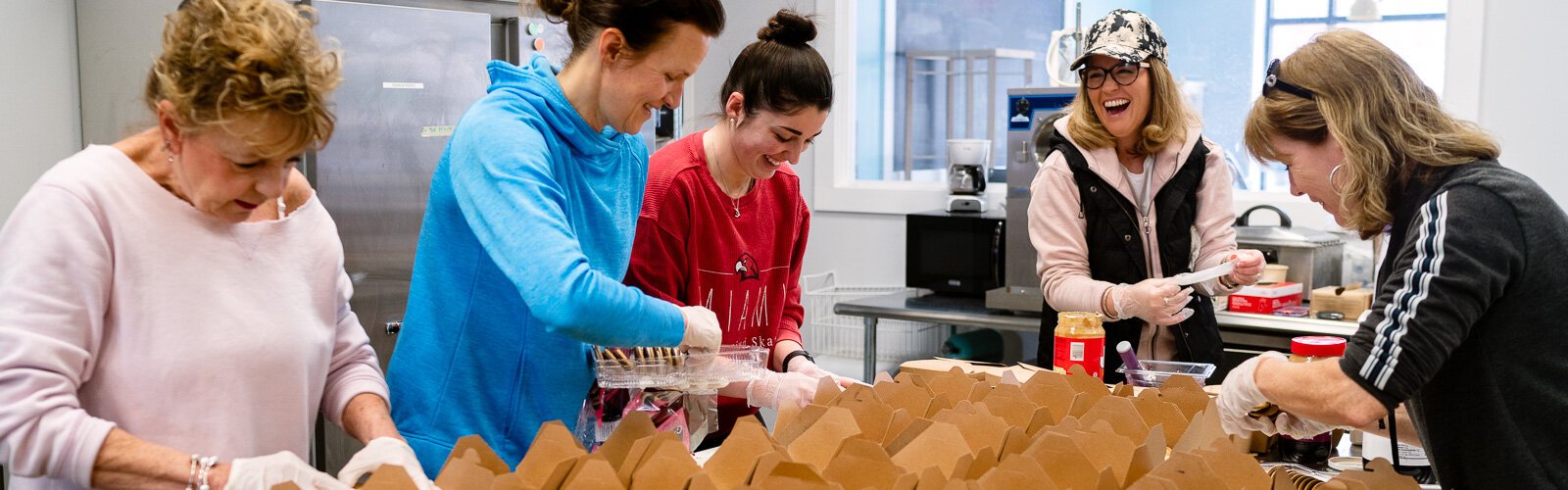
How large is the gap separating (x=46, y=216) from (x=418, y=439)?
53cm

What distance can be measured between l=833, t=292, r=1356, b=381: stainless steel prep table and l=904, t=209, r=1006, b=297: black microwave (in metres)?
0.06

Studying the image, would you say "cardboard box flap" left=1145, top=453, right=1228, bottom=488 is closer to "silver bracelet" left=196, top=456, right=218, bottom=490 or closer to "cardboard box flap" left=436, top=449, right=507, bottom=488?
"cardboard box flap" left=436, top=449, right=507, bottom=488

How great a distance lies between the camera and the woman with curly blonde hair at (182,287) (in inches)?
46.7

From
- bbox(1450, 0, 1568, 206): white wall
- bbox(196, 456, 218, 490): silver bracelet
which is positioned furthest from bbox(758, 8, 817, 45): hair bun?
bbox(1450, 0, 1568, 206): white wall

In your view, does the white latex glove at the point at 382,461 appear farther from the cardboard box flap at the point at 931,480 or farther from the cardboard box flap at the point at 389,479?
the cardboard box flap at the point at 931,480

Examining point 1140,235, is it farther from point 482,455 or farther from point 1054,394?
point 482,455

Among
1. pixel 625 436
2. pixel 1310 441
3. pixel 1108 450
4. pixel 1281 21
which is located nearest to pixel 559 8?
pixel 625 436

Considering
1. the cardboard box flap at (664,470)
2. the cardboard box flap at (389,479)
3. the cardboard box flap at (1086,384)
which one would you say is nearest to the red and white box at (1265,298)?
the cardboard box flap at (1086,384)

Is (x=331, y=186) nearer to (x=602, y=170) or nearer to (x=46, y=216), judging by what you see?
(x=602, y=170)

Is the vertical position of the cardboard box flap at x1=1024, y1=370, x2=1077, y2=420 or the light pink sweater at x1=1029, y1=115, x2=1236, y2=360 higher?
the light pink sweater at x1=1029, y1=115, x2=1236, y2=360

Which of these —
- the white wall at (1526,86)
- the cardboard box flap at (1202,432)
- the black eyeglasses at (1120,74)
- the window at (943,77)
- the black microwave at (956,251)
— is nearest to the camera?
the cardboard box flap at (1202,432)

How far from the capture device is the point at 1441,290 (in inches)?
52.3

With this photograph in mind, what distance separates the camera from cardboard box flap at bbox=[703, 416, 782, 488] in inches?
53.8

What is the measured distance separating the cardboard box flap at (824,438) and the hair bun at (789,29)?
747mm
